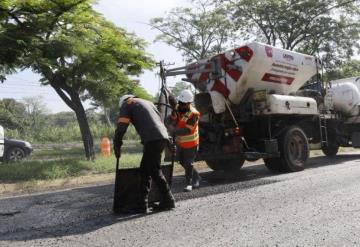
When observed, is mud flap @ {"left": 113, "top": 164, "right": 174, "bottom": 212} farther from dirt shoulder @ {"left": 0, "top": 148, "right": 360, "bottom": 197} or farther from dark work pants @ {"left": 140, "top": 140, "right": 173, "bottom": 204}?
dirt shoulder @ {"left": 0, "top": 148, "right": 360, "bottom": 197}

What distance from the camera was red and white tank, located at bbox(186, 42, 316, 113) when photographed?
9773mm

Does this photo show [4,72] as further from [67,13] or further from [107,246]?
[107,246]

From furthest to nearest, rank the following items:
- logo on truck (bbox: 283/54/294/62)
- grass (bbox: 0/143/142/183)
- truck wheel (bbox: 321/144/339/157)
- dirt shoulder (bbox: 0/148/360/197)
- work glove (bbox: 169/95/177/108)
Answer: truck wheel (bbox: 321/144/339/157) < logo on truck (bbox: 283/54/294/62) < grass (bbox: 0/143/142/183) < dirt shoulder (bbox: 0/148/360/197) < work glove (bbox: 169/95/177/108)

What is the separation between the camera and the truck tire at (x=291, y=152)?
400 inches

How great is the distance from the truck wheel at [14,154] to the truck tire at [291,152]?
10164 mm

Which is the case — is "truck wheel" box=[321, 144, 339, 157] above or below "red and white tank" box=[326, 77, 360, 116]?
below

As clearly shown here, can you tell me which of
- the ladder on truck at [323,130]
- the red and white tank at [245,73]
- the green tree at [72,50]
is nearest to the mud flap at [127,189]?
the red and white tank at [245,73]

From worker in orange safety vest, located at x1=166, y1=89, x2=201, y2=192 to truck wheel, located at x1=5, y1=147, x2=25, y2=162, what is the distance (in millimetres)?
10594

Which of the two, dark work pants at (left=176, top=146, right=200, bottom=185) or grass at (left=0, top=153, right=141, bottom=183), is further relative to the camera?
grass at (left=0, top=153, right=141, bottom=183)

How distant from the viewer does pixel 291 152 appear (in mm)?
10414

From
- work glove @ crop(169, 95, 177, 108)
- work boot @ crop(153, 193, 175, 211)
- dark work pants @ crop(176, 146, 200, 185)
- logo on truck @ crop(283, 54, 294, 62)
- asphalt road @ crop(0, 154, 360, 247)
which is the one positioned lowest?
asphalt road @ crop(0, 154, 360, 247)

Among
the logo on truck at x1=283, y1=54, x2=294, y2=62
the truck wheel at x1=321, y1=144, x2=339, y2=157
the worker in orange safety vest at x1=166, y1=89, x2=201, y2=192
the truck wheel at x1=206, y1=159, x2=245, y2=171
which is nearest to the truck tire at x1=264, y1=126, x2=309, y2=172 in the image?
the truck wheel at x1=206, y1=159, x2=245, y2=171

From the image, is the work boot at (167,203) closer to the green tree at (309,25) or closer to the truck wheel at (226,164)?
the truck wheel at (226,164)

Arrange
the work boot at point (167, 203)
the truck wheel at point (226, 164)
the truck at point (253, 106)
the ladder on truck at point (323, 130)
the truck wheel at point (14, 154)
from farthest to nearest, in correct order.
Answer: the truck wheel at point (14, 154) → the ladder on truck at point (323, 130) → the truck wheel at point (226, 164) → the truck at point (253, 106) → the work boot at point (167, 203)
